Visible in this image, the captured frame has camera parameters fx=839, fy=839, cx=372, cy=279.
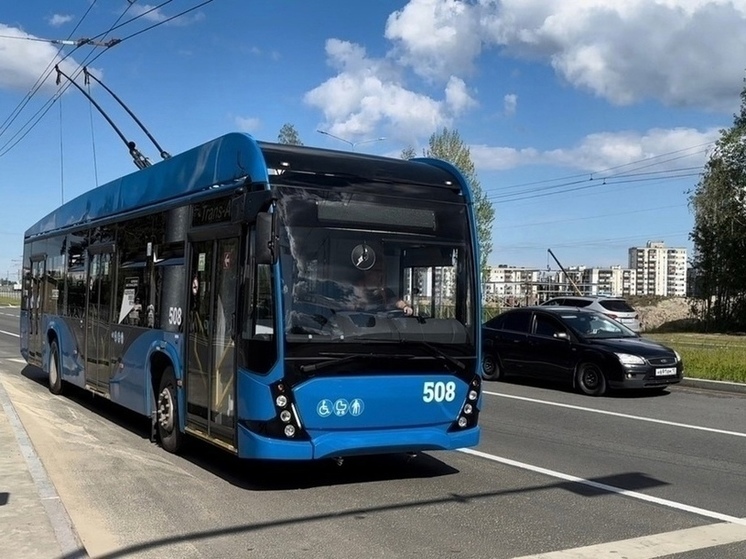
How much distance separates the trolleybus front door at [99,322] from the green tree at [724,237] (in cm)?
3961

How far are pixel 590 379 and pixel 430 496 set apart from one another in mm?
8646

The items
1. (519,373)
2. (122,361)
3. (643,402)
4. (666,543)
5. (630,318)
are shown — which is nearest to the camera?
(666,543)

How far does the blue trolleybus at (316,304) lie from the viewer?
6906 mm

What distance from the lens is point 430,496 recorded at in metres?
7.24

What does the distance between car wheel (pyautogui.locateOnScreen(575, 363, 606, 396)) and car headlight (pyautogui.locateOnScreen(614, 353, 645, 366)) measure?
468mm

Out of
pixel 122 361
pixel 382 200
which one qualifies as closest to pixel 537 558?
pixel 382 200

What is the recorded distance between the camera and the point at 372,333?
23.4ft

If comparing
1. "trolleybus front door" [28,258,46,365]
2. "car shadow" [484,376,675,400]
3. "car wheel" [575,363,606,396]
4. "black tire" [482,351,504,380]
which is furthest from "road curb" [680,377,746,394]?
"trolleybus front door" [28,258,46,365]

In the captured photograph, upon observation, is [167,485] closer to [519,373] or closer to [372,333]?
[372,333]

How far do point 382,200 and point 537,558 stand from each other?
341 centimetres

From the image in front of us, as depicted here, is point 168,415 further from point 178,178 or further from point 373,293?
point 373,293

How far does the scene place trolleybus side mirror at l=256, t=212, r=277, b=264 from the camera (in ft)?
21.9

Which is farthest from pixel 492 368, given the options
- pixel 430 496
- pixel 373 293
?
pixel 373 293

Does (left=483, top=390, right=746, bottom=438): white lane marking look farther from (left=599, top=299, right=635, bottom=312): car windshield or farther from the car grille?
(left=599, top=299, right=635, bottom=312): car windshield
